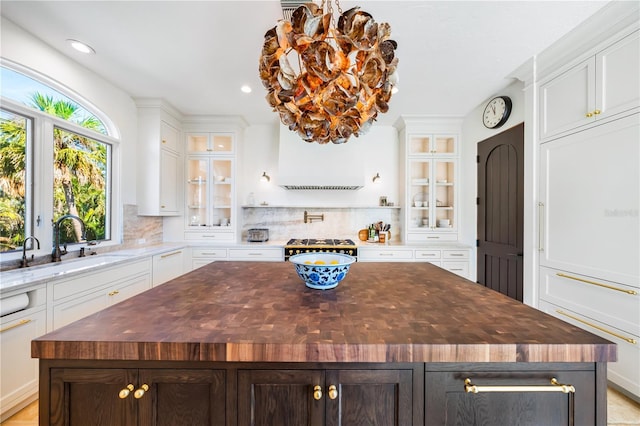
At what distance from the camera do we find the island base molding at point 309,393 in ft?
2.49

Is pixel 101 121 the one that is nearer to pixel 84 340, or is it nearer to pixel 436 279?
pixel 84 340

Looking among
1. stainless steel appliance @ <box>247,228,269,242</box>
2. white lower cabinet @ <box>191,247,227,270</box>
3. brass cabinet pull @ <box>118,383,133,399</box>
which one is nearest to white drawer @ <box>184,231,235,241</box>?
white lower cabinet @ <box>191,247,227,270</box>

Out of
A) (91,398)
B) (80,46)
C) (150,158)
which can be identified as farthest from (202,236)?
(91,398)

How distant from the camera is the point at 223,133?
3828mm

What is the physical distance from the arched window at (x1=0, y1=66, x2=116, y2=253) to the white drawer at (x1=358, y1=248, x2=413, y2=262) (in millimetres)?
3145

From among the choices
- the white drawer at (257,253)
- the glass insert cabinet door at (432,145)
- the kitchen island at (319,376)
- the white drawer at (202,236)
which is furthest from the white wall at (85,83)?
the glass insert cabinet door at (432,145)

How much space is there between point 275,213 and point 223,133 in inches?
56.4

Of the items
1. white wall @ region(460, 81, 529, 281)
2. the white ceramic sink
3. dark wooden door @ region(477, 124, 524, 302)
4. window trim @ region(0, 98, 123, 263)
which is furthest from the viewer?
white wall @ region(460, 81, 529, 281)

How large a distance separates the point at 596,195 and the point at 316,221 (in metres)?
3.12

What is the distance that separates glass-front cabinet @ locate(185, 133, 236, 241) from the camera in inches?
150

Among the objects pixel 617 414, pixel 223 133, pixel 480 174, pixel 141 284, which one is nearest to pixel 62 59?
pixel 223 133

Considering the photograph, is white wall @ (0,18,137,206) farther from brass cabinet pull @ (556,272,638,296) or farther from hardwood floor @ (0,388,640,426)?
brass cabinet pull @ (556,272,638,296)

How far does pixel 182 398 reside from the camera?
0.77 m

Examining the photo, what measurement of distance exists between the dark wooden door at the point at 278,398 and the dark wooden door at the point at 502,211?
113 inches
